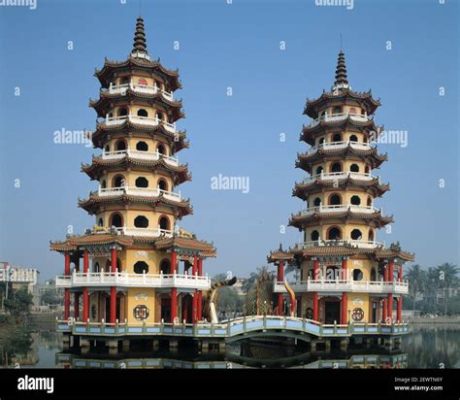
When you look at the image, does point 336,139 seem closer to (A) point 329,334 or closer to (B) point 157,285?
(A) point 329,334

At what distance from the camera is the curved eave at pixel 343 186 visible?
21719 millimetres

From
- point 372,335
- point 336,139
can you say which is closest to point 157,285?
point 372,335

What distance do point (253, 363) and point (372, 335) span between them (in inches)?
236

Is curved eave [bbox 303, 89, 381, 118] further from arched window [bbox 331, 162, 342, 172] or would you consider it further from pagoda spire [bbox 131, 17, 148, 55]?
pagoda spire [bbox 131, 17, 148, 55]

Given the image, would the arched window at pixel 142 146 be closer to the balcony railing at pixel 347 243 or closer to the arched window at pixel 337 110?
the balcony railing at pixel 347 243

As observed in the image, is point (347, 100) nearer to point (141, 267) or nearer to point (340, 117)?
point (340, 117)

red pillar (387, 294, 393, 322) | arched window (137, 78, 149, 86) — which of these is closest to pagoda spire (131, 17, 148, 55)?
arched window (137, 78, 149, 86)

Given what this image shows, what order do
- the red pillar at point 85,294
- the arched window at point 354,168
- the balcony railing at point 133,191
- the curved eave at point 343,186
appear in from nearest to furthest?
the red pillar at point 85,294 → the balcony railing at point 133,191 → the curved eave at point 343,186 → the arched window at point 354,168

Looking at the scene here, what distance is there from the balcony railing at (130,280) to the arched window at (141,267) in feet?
2.32

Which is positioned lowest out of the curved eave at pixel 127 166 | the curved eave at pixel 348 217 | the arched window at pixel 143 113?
the curved eave at pixel 348 217

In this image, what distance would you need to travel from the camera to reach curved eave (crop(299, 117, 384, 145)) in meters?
22.5

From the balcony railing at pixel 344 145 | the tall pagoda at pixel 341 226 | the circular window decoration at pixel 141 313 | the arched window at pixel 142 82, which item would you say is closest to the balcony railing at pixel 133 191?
the circular window decoration at pixel 141 313

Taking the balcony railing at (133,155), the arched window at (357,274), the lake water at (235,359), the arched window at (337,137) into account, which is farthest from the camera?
the arched window at (337,137)
